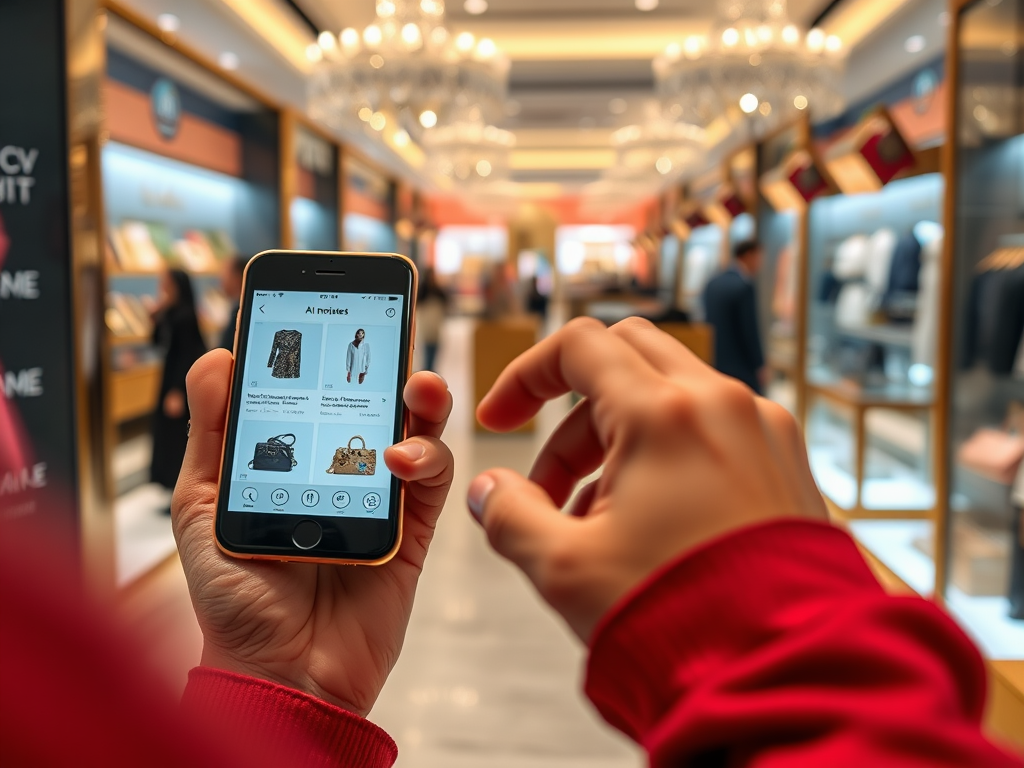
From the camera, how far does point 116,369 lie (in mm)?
5996

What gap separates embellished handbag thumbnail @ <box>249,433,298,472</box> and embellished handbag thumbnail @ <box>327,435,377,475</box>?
50mm

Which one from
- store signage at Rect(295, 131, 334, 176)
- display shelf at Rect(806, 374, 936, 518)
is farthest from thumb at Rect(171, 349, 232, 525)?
store signage at Rect(295, 131, 334, 176)

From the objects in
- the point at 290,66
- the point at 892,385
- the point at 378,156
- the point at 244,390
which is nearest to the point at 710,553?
the point at 244,390

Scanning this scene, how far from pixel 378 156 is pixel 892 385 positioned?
9719 millimetres

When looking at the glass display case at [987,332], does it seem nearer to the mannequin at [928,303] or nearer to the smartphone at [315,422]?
the mannequin at [928,303]

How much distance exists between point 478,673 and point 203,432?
102 inches

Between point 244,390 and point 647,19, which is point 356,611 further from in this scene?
point 647,19

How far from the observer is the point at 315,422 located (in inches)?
39.8

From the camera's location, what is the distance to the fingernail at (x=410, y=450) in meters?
0.85

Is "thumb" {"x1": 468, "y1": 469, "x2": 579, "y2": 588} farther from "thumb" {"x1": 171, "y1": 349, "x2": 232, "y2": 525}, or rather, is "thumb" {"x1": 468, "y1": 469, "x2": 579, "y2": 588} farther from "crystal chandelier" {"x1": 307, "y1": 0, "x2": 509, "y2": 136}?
"crystal chandelier" {"x1": 307, "y1": 0, "x2": 509, "y2": 136}

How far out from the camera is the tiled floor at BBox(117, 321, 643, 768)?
2797 millimetres

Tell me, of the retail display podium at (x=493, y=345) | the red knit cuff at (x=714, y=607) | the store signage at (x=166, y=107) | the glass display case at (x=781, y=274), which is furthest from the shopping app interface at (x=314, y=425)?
the retail display podium at (x=493, y=345)

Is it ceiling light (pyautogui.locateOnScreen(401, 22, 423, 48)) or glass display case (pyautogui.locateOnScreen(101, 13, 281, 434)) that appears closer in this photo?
ceiling light (pyautogui.locateOnScreen(401, 22, 423, 48))

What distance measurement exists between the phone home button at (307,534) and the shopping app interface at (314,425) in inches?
0.6
